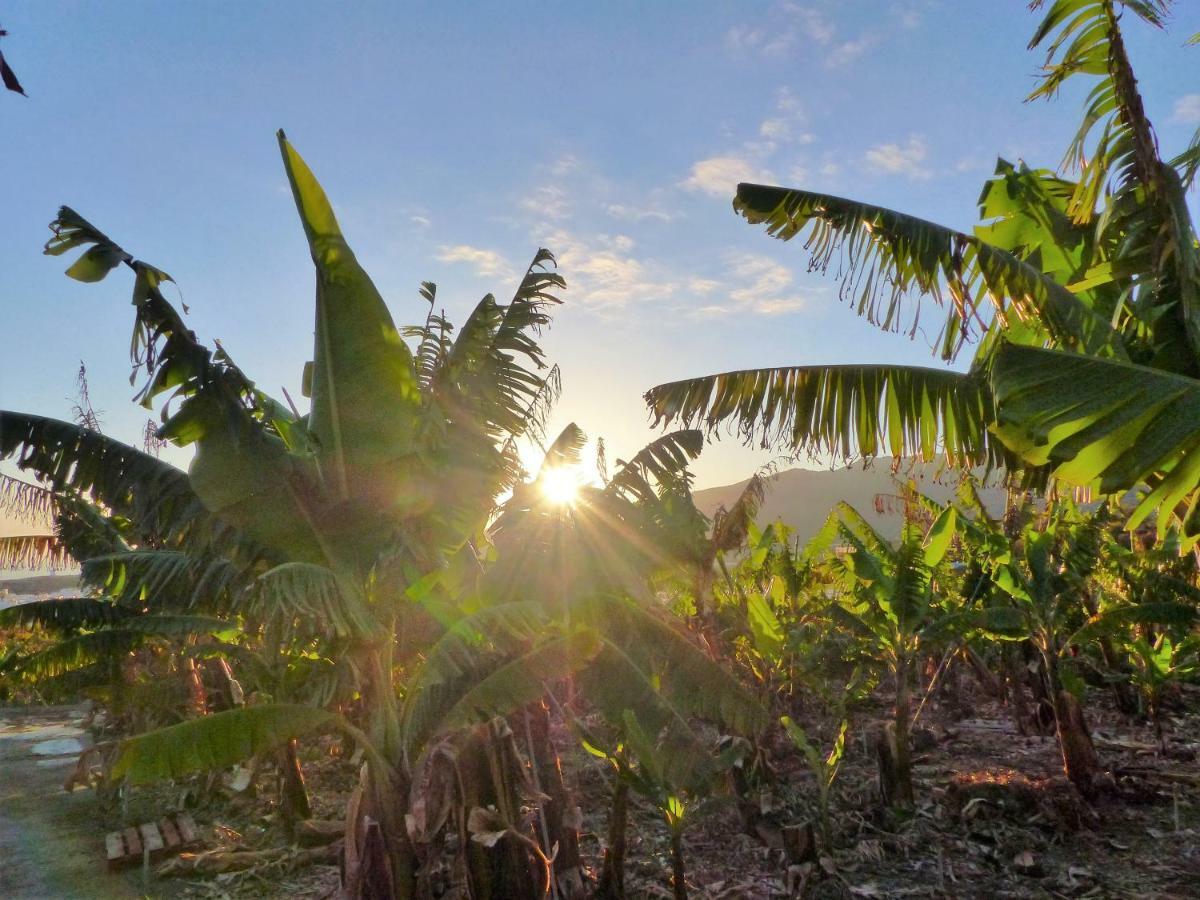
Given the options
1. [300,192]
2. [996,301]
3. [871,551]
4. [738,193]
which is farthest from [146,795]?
[996,301]

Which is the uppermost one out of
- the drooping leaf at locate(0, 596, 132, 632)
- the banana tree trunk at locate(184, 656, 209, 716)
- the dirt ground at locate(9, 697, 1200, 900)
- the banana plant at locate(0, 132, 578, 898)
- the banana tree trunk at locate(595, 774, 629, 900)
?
the banana plant at locate(0, 132, 578, 898)

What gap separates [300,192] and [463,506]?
8.17ft

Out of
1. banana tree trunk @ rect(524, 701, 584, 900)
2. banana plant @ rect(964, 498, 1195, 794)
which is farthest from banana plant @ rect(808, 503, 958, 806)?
banana tree trunk @ rect(524, 701, 584, 900)

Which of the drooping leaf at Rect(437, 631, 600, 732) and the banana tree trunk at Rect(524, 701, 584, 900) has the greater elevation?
the drooping leaf at Rect(437, 631, 600, 732)

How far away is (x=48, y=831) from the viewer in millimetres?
9438

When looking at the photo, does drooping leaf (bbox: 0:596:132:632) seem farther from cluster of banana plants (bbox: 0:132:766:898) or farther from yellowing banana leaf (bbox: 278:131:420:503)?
yellowing banana leaf (bbox: 278:131:420:503)

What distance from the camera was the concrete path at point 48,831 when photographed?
7559mm

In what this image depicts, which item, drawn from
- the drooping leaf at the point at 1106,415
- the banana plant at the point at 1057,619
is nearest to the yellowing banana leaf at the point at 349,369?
the drooping leaf at the point at 1106,415

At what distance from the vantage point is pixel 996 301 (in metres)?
5.34

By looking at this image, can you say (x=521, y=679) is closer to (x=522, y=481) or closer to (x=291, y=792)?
(x=522, y=481)

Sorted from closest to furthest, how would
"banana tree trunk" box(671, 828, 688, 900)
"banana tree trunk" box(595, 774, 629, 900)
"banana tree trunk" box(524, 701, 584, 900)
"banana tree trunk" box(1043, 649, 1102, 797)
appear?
1. "banana tree trunk" box(671, 828, 688, 900)
2. "banana tree trunk" box(524, 701, 584, 900)
3. "banana tree trunk" box(595, 774, 629, 900)
4. "banana tree trunk" box(1043, 649, 1102, 797)

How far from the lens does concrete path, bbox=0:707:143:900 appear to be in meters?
7.56

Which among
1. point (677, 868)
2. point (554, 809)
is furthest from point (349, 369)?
point (677, 868)

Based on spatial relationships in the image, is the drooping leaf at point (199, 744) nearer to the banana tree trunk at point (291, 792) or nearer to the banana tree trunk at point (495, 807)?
the banana tree trunk at point (495, 807)
